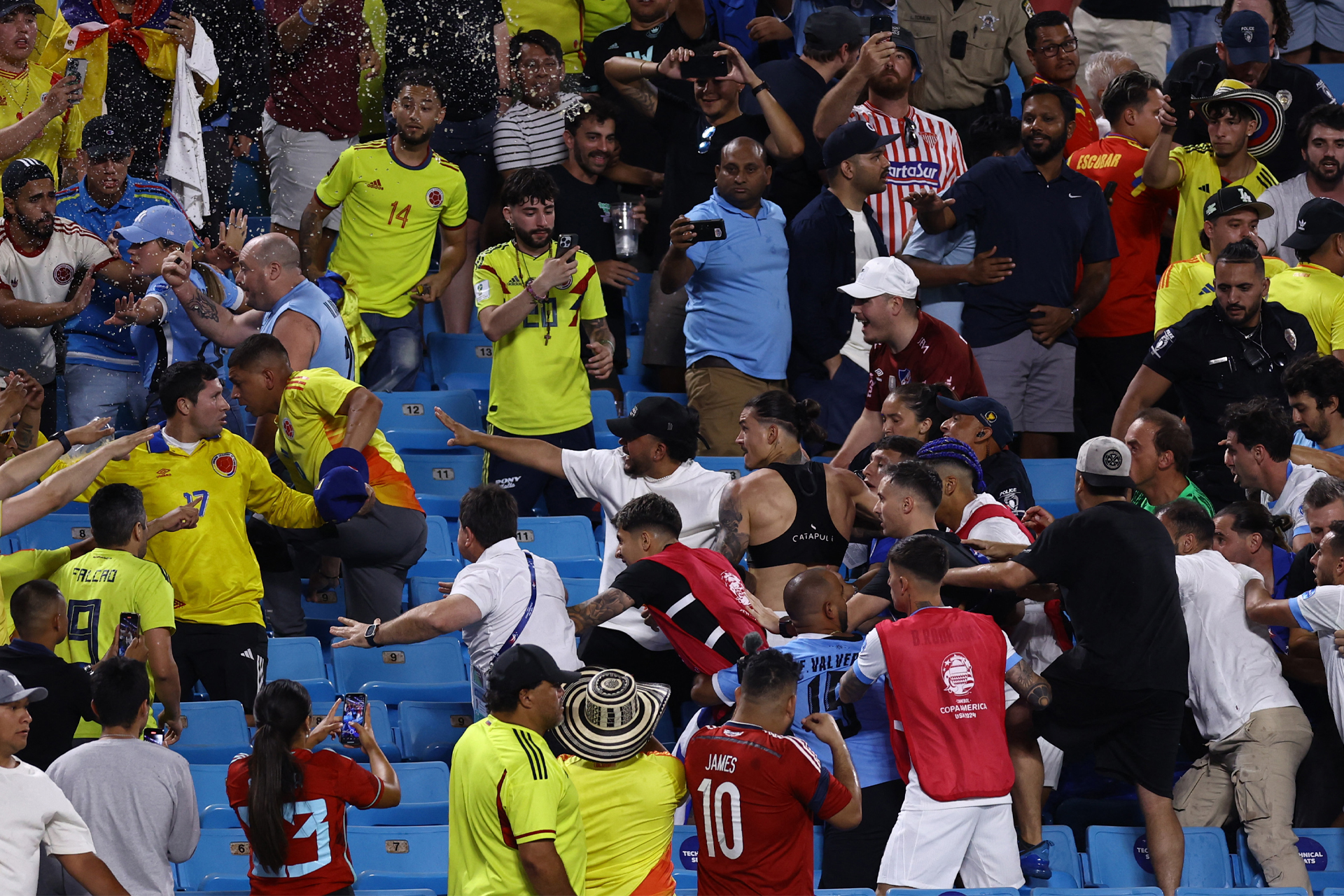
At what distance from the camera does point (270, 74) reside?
8656 millimetres

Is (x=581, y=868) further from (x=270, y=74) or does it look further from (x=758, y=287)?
(x=270, y=74)

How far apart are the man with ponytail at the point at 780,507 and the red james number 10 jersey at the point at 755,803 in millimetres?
1459

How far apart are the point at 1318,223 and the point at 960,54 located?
257cm

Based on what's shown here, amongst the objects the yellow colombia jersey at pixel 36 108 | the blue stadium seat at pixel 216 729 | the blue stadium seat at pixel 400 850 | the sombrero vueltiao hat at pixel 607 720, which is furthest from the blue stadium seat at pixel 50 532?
the sombrero vueltiao hat at pixel 607 720

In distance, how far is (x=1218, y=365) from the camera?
6973 mm

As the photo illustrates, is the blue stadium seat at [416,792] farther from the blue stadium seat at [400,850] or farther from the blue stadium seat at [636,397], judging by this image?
the blue stadium seat at [636,397]

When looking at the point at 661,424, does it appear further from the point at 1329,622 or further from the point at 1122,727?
the point at 1329,622

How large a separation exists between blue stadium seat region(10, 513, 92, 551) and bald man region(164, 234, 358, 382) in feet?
3.36

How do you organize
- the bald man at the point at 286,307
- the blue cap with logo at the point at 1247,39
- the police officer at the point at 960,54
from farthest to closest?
the police officer at the point at 960,54 → the blue cap with logo at the point at 1247,39 → the bald man at the point at 286,307

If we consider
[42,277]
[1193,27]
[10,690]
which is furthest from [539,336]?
[1193,27]

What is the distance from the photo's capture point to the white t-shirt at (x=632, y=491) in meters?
5.99

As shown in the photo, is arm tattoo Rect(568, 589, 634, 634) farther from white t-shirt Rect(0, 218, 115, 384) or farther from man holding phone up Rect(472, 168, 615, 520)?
white t-shirt Rect(0, 218, 115, 384)

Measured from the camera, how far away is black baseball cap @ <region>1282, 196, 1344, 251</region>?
729cm

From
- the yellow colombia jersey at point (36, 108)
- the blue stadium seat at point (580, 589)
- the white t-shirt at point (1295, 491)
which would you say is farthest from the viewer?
the yellow colombia jersey at point (36, 108)
